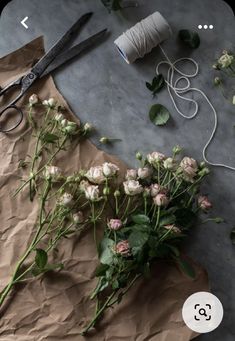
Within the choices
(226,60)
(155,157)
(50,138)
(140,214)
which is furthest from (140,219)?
(226,60)

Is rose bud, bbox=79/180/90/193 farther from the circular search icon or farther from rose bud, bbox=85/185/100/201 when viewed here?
the circular search icon

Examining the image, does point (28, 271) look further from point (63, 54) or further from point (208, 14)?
point (208, 14)

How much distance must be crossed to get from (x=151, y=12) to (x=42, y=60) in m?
0.24

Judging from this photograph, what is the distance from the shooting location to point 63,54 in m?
1.01

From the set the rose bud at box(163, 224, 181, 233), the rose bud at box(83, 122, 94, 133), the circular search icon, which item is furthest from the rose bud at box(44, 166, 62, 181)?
the circular search icon

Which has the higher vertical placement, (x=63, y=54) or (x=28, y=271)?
(x=63, y=54)

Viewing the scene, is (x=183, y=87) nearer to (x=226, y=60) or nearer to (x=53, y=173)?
(x=226, y=60)

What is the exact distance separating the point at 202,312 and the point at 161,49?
1.64 feet

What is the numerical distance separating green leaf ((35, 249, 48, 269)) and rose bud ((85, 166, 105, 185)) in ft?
0.49

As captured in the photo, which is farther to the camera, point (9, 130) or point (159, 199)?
point (9, 130)

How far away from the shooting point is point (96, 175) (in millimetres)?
910

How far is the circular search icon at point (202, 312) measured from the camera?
3.06 ft

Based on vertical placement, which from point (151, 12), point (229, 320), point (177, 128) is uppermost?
point (151, 12)

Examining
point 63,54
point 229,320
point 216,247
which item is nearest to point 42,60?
point 63,54
